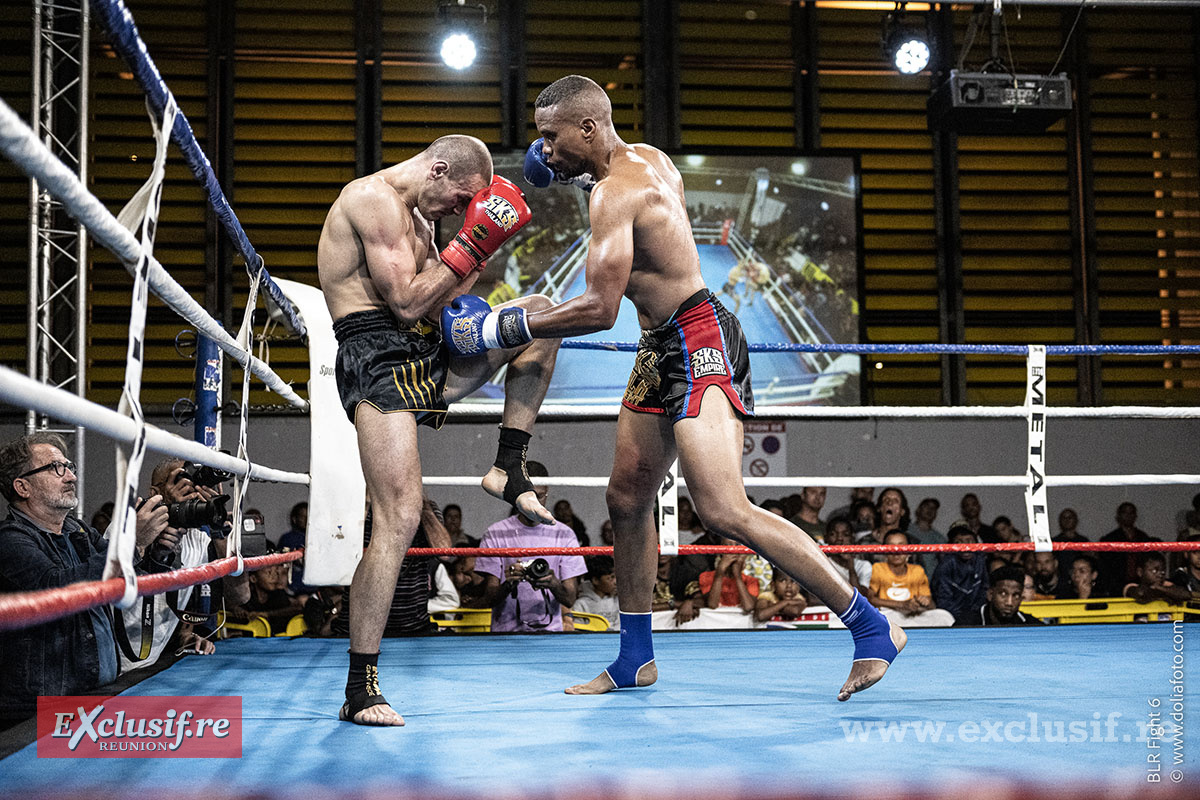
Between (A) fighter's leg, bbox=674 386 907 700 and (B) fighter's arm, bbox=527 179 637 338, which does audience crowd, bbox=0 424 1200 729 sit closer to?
(B) fighter's arm, bbox=527 179 637 338

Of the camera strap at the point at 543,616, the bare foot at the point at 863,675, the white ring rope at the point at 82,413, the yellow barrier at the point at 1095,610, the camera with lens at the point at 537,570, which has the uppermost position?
the white ring rope at the point at 82,413

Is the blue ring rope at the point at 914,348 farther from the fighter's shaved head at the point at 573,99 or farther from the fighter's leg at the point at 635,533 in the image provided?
the fighter's shaved head at the point at 573,99

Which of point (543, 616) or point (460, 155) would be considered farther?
point (543, 616)

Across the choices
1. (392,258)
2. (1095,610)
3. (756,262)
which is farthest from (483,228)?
(756,262)

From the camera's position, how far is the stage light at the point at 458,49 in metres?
6.22

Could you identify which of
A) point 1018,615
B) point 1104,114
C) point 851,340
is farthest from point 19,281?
point 1104,114

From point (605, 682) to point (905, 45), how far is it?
17.8ft

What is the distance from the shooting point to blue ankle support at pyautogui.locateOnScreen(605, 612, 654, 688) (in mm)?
2236

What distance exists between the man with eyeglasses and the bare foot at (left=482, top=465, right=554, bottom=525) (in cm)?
64

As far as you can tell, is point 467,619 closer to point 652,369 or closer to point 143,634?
point 143,634

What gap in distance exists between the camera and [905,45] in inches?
253

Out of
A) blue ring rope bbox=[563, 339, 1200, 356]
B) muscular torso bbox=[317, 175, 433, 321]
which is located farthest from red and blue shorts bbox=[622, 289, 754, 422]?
blue ring rope bbox=[563, 339, 1200, 356]

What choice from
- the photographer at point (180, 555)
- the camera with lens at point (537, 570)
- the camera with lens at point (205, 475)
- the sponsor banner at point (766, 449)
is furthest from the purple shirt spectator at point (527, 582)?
the sponsor banner at point (766, 449)

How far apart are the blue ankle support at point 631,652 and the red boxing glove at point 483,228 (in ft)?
2.78
